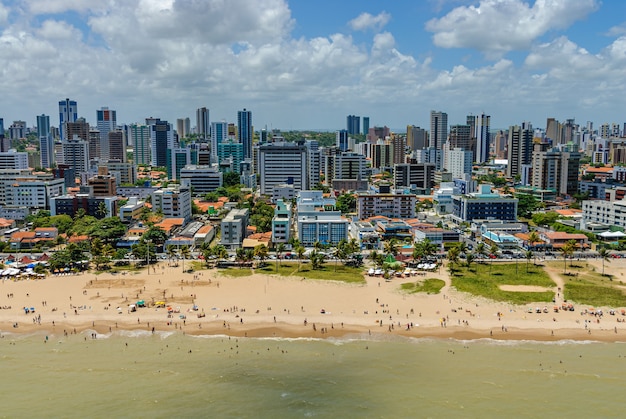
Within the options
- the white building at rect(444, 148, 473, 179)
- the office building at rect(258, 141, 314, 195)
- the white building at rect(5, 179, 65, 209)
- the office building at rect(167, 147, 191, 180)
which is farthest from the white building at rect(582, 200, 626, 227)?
the office building at rect(167, 147, 191, 180)

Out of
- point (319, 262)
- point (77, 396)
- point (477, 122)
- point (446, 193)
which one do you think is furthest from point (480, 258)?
point (477, 122)

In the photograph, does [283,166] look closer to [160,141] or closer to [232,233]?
[232,233]

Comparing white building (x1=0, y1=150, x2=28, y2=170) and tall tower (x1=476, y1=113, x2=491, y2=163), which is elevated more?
tall tower (x1=476, y1=113, x2=491, y2=163)

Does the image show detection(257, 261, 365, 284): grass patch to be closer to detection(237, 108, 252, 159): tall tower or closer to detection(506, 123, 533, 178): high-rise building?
detection(506, 123, 533, 178): high-rise building

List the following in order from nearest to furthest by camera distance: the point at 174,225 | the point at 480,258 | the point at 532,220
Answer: the point at 480,258 < the point at 174,225 < the point at 532,220

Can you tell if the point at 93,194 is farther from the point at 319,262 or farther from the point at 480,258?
the point at 480,258

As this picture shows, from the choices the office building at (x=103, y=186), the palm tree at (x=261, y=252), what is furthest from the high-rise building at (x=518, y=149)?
the palm tree at (x=261, y=252)

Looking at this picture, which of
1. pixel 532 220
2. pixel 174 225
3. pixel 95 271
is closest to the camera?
pixel 95 271
